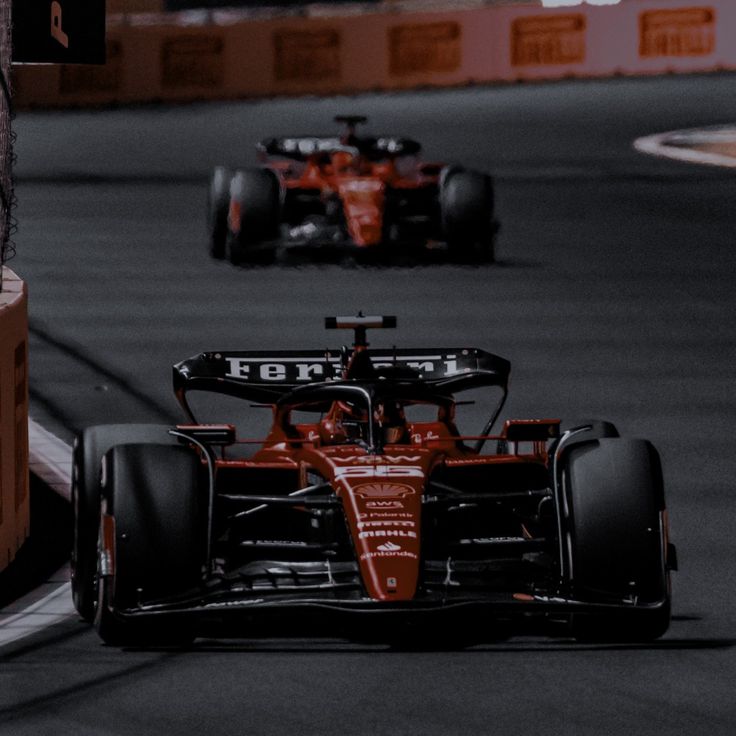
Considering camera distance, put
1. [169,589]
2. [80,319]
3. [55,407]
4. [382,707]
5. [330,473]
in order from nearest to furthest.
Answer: [382,707], [169,589], [330,473], [55,407], [80,319]

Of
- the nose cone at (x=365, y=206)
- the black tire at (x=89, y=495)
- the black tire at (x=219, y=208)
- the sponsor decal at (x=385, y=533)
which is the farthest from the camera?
the black tire at (x=219, y=208)

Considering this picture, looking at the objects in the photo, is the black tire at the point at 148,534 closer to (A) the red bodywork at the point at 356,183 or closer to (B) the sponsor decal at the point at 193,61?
(A) the red bodywork at the point at 356,183

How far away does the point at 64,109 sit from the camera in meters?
38.6

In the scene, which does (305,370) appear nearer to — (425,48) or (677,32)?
(425,48)

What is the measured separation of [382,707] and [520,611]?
0.70m

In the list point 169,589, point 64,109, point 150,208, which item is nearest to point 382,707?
point 169,589

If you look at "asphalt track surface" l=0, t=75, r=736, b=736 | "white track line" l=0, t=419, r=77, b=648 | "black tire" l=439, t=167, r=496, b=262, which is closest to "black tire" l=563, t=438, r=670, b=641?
"asphalt track surface" l=0, t=75, r=736, b=736

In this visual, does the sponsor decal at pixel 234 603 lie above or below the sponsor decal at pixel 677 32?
below

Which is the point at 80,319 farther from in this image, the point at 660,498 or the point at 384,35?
the point at 384,35

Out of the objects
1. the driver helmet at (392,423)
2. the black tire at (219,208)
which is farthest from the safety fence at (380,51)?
the driver helmet at (392,423)

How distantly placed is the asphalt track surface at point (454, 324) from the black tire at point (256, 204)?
1.17ft

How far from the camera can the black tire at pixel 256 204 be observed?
821 inches

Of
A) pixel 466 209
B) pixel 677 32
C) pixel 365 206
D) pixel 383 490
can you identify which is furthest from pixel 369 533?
pixel 677 32

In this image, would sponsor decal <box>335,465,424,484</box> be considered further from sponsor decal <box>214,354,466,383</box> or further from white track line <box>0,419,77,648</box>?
sponsor decal <box>214,354,466,383</box>
